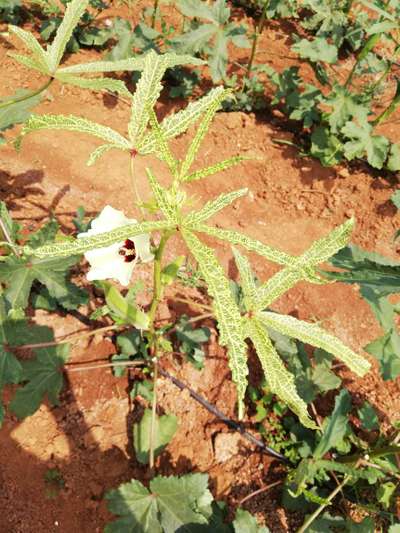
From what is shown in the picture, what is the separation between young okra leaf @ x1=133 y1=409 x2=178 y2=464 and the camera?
77.5 inches

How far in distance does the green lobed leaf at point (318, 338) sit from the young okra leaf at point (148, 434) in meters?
1.03

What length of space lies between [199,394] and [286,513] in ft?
2.21

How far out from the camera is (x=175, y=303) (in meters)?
2.55

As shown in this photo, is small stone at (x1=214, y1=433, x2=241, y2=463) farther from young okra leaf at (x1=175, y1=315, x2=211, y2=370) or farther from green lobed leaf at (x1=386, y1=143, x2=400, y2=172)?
green lobed leaf at (x1=386, y1=143, x2=400, y2=172)

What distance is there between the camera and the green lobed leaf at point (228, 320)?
0.87m

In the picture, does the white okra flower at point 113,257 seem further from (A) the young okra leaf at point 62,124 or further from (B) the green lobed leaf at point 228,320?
(B) the green lobed leaf at point 228,320

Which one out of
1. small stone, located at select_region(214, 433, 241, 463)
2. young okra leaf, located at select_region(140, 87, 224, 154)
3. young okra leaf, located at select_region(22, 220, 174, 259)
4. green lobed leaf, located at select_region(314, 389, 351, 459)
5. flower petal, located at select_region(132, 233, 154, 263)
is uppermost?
young okra leaf, located at select_region(140, 87, 224, 154)

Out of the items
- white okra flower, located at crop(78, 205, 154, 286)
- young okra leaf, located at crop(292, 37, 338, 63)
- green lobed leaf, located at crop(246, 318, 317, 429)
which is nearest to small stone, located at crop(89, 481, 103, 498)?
white okra flower, located at crop(78, 205, 154, 286)

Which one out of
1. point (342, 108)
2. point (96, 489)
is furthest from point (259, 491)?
point (342, 108)

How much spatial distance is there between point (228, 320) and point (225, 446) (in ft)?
5.05

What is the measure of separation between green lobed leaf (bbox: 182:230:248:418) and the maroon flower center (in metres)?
0.40

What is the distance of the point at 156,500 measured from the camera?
5.35 feet

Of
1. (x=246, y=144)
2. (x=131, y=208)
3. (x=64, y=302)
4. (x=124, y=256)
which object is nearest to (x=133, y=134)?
(x=124, y=256)

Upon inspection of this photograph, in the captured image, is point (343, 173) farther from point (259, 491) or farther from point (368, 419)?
point (259, 491)
